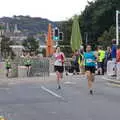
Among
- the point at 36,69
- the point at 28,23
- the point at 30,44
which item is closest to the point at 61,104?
the point at 36,69

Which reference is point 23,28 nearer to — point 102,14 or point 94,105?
point 102,14

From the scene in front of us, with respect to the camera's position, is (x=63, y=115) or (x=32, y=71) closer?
(x=63, y=115)

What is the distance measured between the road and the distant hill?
376 feet

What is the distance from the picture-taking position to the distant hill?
13812 cm

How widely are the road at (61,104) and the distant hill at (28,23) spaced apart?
114618 mm

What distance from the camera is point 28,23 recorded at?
143 m

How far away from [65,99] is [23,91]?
4065 millimetres

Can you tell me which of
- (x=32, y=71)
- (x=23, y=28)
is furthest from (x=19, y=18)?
(x=32, y=71)

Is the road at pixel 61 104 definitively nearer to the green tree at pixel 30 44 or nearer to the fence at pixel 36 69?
the fence at pixel 36 69

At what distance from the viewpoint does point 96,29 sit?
83.9m

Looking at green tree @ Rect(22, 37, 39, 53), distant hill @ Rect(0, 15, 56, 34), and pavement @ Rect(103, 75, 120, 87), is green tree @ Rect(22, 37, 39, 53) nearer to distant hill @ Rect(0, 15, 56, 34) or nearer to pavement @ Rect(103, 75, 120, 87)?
distant hill @ Rect(0, 15, 56, 34)

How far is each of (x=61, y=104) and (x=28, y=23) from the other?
127 meters

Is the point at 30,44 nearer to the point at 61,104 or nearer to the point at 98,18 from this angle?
the point at 98,18

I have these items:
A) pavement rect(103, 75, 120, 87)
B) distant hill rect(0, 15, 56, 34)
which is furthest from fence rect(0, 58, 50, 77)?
distant hill rect(0, 15, 56, 34)
